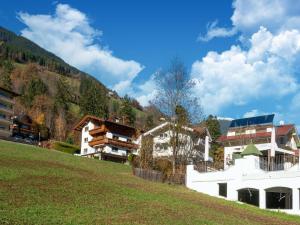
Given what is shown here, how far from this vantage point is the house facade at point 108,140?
78.0m

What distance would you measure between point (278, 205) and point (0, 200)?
82.4 ft

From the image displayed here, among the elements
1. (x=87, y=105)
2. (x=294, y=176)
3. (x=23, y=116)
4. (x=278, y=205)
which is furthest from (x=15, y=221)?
(x=87, y=105)

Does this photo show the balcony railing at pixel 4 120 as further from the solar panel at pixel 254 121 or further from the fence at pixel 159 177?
the fence at pixel 159 177

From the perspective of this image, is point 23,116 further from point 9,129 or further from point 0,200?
point 0,200

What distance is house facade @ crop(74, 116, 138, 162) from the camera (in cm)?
7800

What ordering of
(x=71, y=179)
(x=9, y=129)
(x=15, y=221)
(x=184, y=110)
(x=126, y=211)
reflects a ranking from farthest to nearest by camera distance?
1. (x=9, y=129)
2. (x=184, y=110)
3. (x=71, y=179)
4. (x=126, y=211)
5. (x=15, y=221)

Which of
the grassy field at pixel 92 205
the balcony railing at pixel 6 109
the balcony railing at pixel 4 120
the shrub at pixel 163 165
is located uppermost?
the balcony railing at pixel 6 109

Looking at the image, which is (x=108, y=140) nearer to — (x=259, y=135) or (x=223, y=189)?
(x=259, y=135)

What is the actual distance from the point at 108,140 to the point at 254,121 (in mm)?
23019

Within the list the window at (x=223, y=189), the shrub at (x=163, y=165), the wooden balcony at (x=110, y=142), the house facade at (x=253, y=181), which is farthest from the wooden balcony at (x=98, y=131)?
the window at (x=223, y=189)

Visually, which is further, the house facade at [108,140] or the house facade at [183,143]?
the house facade at [108,140]

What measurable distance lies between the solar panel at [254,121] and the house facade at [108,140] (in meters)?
16.4

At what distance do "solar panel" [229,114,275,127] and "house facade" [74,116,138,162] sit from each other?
16.4m

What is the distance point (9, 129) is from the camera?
3743 inches
